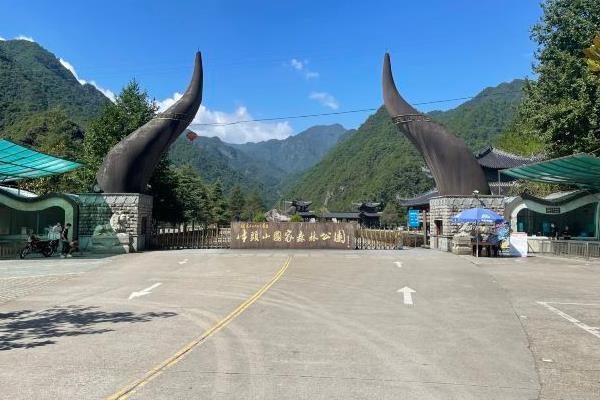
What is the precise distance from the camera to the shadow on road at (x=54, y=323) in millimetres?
8109

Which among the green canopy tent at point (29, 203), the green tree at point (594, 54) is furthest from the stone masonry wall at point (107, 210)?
the green tree at point (594, 54)

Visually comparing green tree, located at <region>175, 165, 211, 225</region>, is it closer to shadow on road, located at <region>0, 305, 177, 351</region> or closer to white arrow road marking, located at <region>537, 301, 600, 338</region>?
shadow on road, located at <region>0, 305, 177, 351</region>

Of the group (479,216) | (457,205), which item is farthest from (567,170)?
(479,216)

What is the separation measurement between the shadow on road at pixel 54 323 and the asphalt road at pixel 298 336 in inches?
1.4

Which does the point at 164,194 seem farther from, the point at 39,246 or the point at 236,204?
the point at 236,204

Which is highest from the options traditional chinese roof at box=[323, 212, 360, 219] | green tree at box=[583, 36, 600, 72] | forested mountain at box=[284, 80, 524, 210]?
forested mountain at box=[284, 80, 524, 210]

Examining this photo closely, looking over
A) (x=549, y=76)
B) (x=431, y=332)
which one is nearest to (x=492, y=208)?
(x=549, y=76)

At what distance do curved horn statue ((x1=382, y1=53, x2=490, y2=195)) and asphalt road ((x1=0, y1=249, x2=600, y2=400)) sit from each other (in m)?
10.4

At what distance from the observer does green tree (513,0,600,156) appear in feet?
91.2

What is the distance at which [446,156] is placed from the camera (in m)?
26.8

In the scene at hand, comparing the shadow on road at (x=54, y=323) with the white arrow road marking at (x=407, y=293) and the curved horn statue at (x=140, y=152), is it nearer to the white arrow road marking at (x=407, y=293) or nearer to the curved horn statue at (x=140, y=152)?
the white arrow road marking at (x=407, y=293)

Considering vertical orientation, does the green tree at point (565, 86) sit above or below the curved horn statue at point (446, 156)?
above

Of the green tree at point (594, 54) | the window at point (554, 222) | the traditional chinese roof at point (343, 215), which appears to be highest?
the green tree at point (594, 54)

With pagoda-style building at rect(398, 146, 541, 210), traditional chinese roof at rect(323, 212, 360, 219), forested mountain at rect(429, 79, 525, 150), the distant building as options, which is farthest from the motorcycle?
forested mountain at rect(429, 79, 525, 150)
